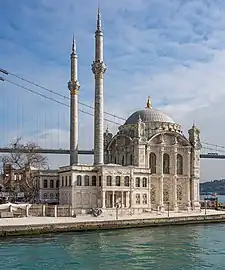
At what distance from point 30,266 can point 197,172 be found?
40.3m

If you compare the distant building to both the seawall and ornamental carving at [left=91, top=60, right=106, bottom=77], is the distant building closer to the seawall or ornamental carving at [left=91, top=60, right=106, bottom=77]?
ornamental carving at [left=91, top=60, right=106, bottom=77]

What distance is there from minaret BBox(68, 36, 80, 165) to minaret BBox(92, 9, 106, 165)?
3834mm

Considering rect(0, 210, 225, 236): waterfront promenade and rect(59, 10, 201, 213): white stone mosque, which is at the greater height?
rect(59, 10, 201, 213): white stone mosque

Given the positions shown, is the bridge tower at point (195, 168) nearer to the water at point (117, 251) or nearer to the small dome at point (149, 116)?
the small dome at point (149, 116)

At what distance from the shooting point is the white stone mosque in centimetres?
5066

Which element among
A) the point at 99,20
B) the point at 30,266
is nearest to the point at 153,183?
the point at 99,20

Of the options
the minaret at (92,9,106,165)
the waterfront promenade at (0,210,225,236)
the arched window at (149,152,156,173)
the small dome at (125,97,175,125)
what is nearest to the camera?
Result: the waterfront promenade at (0,210,225,236)

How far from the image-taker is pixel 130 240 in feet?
113

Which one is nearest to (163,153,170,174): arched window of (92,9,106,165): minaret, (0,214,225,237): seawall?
(92,9,106,165): minaret

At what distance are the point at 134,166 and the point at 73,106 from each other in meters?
10.3

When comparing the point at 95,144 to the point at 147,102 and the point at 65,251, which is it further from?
the point at 65,251

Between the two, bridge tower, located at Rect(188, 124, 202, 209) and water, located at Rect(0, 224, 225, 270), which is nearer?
water, located at Rect(0, 224, 225, 270)

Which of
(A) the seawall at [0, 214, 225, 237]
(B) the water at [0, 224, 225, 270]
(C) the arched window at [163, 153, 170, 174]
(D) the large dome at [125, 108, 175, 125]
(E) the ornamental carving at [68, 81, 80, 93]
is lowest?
(B) the water at [0, 224, 225, 270]

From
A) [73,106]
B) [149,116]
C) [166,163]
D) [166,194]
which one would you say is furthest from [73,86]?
[166,194]
